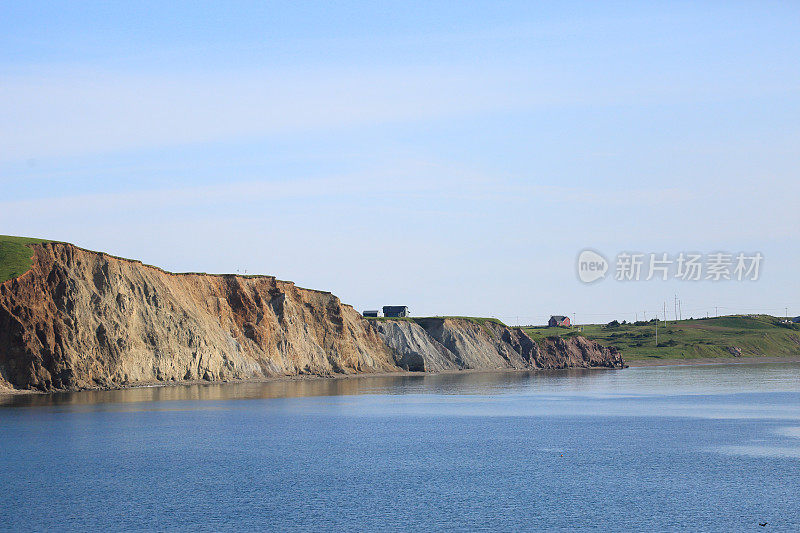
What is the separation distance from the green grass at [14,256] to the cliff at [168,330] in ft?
2.54

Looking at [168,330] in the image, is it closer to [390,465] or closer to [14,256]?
[14,256]

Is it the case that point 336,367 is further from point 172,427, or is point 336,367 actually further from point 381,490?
point 381,490

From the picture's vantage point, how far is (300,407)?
89188mm

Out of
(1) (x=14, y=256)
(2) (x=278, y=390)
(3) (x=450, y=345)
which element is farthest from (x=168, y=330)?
(3) (x=450, y=345)

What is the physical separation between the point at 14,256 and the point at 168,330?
73.0ft

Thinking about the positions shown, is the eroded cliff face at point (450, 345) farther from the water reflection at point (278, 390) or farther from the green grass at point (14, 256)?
the green grass at point (14, 256)

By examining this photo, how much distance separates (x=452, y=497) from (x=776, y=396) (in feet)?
250

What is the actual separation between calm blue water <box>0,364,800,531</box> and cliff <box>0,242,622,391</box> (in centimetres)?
703

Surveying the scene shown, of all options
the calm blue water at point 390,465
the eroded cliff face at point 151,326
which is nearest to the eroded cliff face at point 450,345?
the eroded cliff face at point 151,326

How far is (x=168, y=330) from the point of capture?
11281 centimetres

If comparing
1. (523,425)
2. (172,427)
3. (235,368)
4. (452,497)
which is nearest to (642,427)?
(523,425)

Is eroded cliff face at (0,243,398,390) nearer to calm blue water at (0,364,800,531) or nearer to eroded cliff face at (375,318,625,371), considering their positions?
calm blue water at (0,364,800,531)

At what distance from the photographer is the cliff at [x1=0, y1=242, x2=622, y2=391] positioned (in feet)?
310

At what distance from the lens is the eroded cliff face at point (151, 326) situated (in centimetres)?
9419
